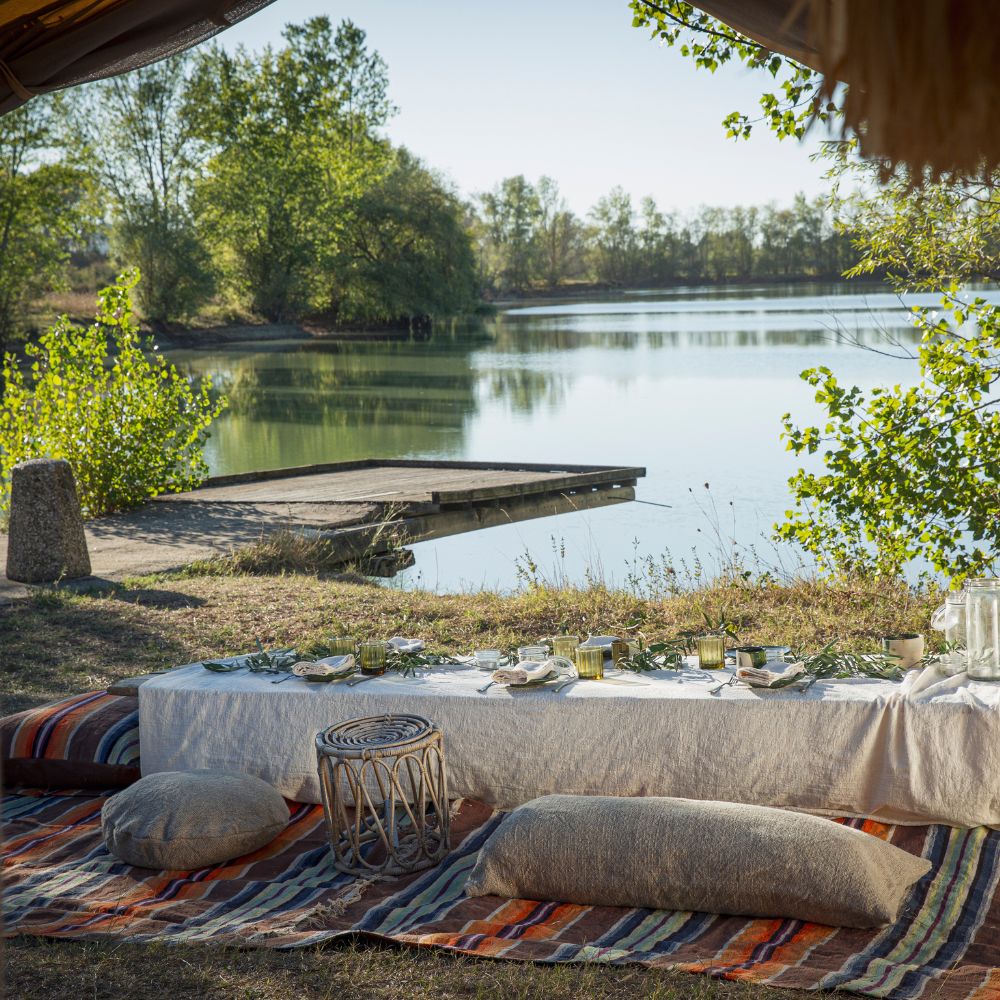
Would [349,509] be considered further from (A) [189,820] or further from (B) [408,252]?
(B) [408,252]

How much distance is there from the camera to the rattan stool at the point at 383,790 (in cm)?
304

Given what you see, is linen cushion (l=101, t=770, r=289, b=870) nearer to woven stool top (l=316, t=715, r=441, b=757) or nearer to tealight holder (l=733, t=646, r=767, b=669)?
woven stool top (l=316, t=715, r=441, b=757)

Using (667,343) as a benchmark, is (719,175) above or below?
above

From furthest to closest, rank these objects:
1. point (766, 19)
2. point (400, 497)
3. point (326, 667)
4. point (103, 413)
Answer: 1. point (400, 497)
2. point (103, 413)
3. point (326, 667)
4. point (766, 19)

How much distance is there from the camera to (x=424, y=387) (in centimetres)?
2439

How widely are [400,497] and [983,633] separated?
7.45 meters

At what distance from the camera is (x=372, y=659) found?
3.68m

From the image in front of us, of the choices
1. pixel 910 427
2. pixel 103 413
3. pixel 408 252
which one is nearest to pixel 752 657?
pixel 910 427

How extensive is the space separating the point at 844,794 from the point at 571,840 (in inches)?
33.2

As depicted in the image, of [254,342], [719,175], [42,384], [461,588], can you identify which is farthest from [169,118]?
[461,588]

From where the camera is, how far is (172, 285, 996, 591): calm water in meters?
10.3

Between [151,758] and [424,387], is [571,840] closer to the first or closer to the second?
[151,758]

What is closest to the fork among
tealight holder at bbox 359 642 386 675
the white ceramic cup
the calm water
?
tealight holder at bbox 359 642 386 675

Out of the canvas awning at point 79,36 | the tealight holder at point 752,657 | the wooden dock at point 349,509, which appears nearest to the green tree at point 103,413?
the wooden dock at point 349,509
